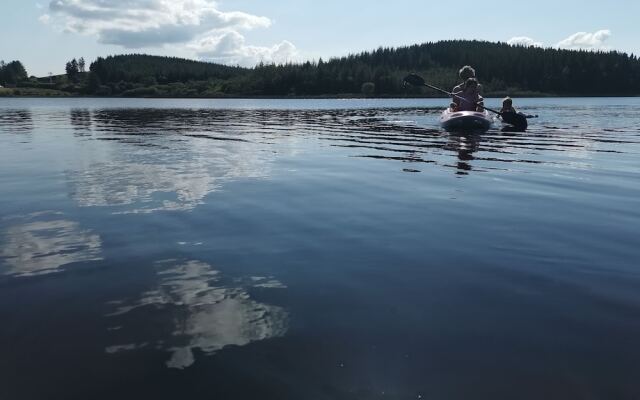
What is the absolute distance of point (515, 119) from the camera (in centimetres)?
2798

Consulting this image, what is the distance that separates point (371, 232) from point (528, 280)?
104 inches

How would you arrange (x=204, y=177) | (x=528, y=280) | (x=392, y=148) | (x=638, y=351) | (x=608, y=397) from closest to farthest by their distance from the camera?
Answer: (x=608, y=397), (x=638, y=351), (x=528, y=280), (x=204, y=177), (x=392, y=148)

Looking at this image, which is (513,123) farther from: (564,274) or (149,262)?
(149,262)

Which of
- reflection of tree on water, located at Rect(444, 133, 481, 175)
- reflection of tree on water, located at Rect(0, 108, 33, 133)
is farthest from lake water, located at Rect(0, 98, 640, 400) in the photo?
reflection of tree on water, located at Rect(0, 108, 33, 133)

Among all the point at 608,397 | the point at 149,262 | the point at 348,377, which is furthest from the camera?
the point at 149,262

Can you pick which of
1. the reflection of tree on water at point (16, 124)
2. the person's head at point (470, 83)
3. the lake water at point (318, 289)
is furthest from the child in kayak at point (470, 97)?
the reflection of tree on water at point (16, 124)

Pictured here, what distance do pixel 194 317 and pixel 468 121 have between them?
2357cm

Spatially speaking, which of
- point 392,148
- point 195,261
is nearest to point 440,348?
point 195,261

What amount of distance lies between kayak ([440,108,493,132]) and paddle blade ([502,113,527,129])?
1.88m

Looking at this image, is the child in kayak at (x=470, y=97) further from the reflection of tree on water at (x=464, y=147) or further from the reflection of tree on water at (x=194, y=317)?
the reflection of tree on water at (x=194, y=317)

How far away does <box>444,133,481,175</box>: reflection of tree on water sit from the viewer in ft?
46.7

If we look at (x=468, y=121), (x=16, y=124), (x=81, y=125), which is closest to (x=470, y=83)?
(x=468, y=121)

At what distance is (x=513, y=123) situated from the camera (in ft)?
92.7

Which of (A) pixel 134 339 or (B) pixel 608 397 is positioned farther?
(A) pixel 134 339
